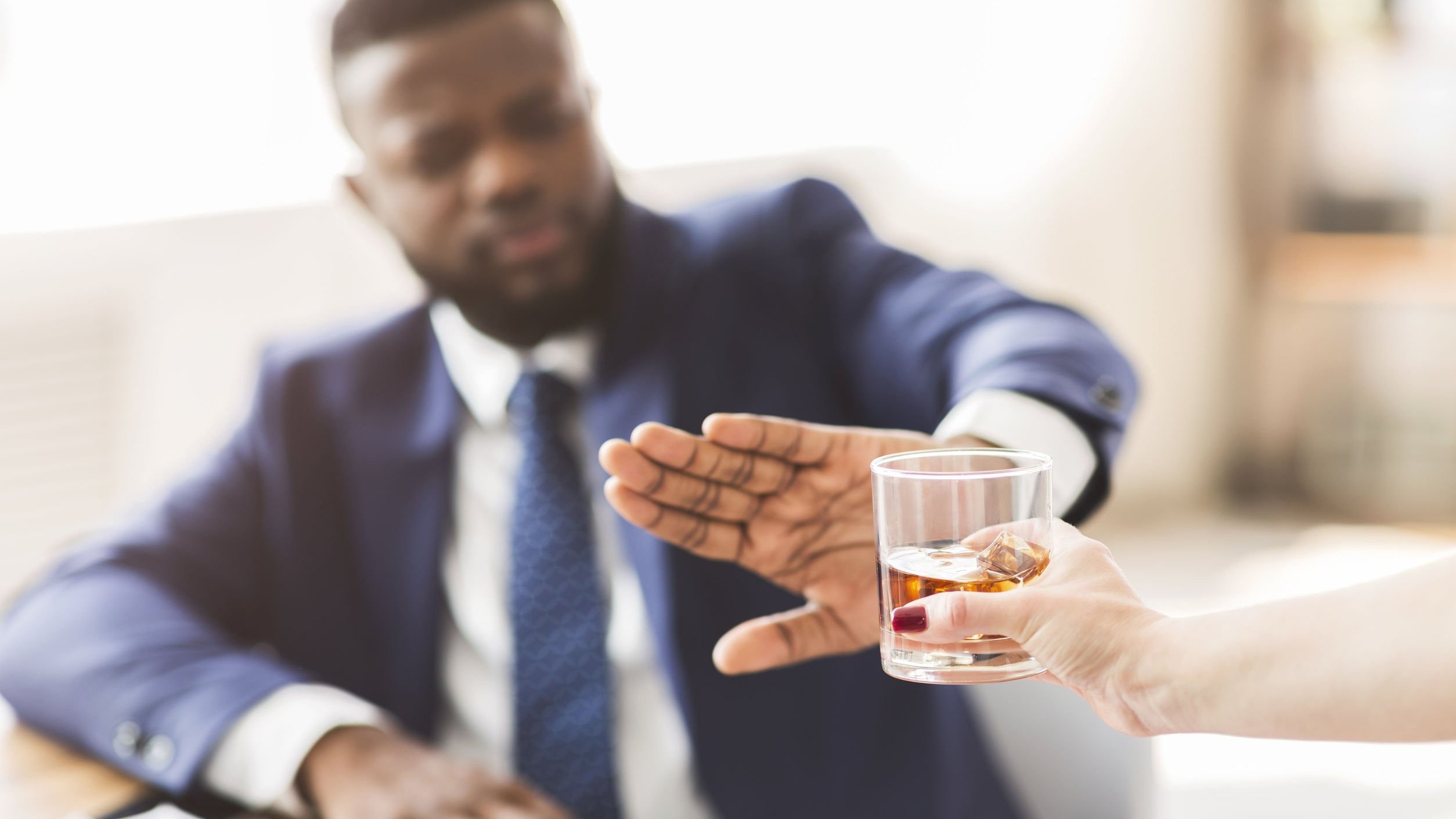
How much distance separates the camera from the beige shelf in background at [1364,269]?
3.78 m

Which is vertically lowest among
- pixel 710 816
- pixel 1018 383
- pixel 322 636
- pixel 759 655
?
pixel 710 816

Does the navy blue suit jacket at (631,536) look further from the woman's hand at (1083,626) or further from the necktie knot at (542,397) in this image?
the woman's hand at (1083,626)

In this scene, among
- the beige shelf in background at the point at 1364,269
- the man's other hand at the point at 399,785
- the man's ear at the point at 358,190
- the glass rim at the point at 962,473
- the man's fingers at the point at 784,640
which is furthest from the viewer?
the beige shelf in background at the point at 1364,269

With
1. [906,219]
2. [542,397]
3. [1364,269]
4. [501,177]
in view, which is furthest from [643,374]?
[1364,269]

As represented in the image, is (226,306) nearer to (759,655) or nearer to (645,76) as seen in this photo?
(645,76)

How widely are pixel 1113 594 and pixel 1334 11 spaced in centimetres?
382

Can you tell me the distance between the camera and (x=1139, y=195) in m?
3.82

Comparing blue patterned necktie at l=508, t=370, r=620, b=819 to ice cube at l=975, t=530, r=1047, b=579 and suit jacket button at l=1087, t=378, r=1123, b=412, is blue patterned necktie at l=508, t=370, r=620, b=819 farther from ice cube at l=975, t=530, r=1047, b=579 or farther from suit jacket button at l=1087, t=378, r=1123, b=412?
ice cube at l=975, t=530, r=1047, b=579

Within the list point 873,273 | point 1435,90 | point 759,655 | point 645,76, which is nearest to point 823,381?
point 873,273

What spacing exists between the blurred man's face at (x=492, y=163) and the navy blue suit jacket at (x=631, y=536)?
80 millimetres

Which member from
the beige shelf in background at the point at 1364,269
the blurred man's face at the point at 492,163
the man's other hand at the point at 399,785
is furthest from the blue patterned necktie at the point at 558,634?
the beige shelf in background at the point at 1364,269

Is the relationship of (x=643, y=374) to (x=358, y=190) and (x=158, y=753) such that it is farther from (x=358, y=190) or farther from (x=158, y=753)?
(x=158, y=753)

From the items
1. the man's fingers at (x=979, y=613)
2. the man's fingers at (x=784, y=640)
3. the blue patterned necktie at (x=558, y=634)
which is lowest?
the blue patterned necktie at (x=558, y=634)

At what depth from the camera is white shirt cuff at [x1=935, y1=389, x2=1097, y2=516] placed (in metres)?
0.97
